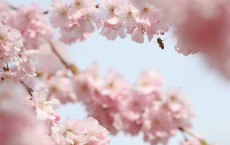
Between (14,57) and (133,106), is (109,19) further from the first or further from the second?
(133,106)

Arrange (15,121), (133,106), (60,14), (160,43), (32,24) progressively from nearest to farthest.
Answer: (15,121) < (160,43) < (60,14) < (32,24) < (133,106)

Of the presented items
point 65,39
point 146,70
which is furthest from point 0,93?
point 146,70

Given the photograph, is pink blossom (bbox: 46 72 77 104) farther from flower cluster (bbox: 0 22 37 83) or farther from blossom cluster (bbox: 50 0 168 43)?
flower cluster (bbox: 0 22 37 83)

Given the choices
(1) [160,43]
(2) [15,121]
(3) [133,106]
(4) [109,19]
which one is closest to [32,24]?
(3) [133,106]

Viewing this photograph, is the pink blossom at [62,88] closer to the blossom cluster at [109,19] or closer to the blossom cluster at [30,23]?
the blossom cluster at [30,23]

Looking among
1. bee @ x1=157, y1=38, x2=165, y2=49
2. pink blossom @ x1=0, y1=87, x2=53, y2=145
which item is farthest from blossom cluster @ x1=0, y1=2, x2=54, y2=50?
pink blossom @ x1=0, y1=87, x2=53, y2=145

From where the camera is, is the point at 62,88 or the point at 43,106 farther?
the point at 62,88

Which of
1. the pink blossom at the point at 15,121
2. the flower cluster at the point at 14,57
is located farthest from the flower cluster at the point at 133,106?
the pink blossom at the point at 15,121

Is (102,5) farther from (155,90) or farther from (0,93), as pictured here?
(155,90)

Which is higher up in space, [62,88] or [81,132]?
[62,88]
